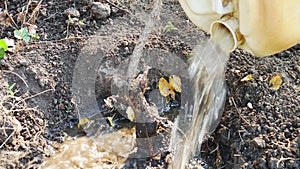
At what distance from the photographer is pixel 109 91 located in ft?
8.45

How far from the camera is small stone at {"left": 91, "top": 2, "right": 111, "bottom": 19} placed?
8.80ft

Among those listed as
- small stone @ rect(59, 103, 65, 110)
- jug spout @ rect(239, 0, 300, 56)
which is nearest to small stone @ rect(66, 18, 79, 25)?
small stone @ rect(59, 103, 65, 110)

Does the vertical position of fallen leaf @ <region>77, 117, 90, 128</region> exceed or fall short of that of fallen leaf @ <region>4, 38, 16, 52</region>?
it falls short

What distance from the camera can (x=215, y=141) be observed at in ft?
7.74

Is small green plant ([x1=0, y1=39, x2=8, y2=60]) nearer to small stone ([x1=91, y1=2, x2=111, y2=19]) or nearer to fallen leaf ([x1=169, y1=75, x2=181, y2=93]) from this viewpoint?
small stone ([x1=91, y1=2, x2=111, y2=19])

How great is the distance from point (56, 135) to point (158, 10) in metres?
0.80

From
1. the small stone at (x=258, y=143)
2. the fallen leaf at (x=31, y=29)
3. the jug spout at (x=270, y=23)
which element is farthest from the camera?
the fallen leaf at (x=31, y=29)

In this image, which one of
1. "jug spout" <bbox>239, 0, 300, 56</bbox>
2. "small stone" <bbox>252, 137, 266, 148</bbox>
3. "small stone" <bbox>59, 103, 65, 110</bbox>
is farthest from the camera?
"small stone" <bbox>59, 103, 65, 110</bbox>

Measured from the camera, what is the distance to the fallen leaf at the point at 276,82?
238cm

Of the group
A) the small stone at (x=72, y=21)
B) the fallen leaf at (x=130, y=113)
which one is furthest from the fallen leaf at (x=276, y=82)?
the small stone at (x=72, y=21)

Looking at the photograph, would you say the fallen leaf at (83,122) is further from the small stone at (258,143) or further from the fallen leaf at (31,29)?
the small stone at (258,143)

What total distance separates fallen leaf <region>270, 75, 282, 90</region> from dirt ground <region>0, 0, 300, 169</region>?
2 centimetres

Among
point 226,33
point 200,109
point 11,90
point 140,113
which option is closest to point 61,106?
point 11,90

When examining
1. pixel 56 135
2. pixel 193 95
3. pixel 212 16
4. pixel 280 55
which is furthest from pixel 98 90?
pixel 212 16
